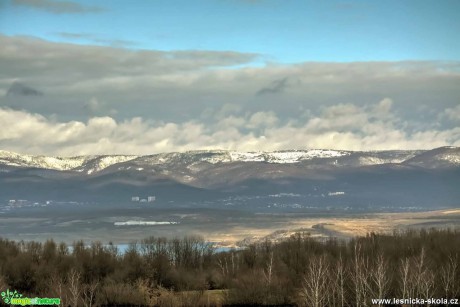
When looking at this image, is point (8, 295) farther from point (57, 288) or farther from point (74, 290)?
point (74, 290)

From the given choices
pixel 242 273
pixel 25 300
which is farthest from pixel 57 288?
pixel 242 273

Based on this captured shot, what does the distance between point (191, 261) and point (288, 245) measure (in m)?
18.0

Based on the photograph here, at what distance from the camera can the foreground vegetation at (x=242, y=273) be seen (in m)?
91.6

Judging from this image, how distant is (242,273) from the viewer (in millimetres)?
117188

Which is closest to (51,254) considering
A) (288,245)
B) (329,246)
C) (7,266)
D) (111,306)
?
(7,266)

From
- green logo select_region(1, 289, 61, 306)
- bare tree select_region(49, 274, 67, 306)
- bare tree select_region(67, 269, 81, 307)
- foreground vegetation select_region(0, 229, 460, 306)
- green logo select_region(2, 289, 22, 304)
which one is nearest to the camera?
bare tree select_region(67, 269, 81, 307)

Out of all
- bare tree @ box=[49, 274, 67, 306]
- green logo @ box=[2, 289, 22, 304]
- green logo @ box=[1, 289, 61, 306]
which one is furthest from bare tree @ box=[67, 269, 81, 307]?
green logo @ box=[2, 289, 22, 304]

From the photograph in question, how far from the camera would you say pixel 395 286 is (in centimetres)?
9456

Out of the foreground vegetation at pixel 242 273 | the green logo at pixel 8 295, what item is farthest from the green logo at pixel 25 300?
the foreground vegetation at pixel 242 273

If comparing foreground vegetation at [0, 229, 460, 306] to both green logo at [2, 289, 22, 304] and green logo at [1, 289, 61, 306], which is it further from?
green logo at [2, 289, 22, 304]

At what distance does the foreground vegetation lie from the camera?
300 feet

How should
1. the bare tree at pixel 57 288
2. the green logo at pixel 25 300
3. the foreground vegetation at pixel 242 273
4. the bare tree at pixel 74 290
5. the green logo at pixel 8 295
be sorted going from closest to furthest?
the bare tree at pixel 74 290
the green logo at pixel 25 300
the green logo at pixel 8 295
the bare tree at pixel 57 288
the foreground vegetation at pixel 242 273

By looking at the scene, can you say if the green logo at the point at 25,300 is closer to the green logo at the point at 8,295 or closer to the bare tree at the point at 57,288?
the green logo at the point at 8,295

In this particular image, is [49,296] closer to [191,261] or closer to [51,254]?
[51,254]
